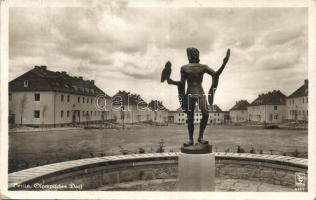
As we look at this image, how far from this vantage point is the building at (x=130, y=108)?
8711mm

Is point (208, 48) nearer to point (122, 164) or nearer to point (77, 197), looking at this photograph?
point (122, 164)

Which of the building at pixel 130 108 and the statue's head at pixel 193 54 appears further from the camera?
the building at pixel 130 108

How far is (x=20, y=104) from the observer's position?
772 cm

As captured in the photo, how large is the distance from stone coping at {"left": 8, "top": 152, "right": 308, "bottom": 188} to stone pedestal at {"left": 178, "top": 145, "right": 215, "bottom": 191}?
7.65 feet

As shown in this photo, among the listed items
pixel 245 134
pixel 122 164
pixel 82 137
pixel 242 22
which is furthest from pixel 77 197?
pixel 245 134

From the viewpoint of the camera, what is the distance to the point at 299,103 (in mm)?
7676

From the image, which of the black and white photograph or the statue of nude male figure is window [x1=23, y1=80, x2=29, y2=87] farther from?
the statue of nude male figure

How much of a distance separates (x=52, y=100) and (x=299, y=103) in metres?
7.36

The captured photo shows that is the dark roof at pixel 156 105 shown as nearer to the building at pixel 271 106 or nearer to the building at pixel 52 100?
the building at pixel 52 100

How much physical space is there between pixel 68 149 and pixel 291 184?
19.6ft

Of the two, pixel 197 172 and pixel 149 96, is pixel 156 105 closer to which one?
pixel 149 96

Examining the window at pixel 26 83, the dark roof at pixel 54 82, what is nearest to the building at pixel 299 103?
the dark roof at pixel 54 82

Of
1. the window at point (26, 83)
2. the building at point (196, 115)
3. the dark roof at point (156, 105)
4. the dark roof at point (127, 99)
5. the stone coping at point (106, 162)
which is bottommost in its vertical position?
the stone coping at point (106, 162)

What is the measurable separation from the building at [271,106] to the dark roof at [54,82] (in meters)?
4.88
